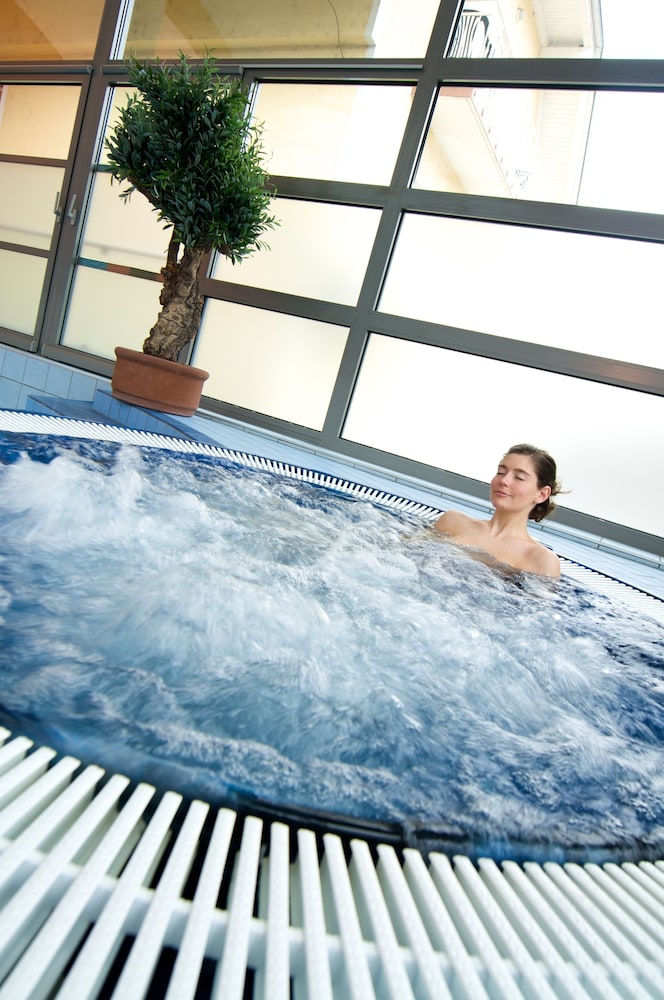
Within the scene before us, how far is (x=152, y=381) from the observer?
3.67 meters

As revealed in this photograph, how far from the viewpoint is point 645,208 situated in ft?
11.3

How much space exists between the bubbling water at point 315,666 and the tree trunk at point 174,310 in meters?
1.40

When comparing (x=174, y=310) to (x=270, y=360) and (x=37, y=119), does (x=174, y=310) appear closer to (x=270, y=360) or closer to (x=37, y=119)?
(x=270, y=360)

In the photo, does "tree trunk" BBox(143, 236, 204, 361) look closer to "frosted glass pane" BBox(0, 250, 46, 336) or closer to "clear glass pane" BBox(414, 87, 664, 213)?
"clear glass pane" BBox(414, 87, 664, 213)

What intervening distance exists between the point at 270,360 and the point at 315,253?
0.80 meters

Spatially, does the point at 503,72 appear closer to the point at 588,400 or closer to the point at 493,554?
the point at 588,400

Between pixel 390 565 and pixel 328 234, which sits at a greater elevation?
pixel 328 234

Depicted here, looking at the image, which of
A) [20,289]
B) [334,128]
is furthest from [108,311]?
[334,128]

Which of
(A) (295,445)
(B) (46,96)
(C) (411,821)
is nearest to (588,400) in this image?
(A) (295,445)

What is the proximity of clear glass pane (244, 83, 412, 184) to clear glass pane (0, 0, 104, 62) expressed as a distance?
6.39 ft

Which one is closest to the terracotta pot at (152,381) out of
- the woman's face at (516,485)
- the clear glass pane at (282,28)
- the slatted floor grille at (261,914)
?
the woman's face at (516,485)

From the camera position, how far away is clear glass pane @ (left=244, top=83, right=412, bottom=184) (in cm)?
412

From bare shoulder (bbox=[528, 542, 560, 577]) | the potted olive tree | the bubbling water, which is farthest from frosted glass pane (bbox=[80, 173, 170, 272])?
bare shoulder (bbox=[528, 542, 560, 577])

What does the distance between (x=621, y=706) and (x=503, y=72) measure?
12.3ft
